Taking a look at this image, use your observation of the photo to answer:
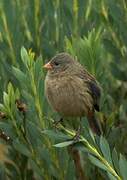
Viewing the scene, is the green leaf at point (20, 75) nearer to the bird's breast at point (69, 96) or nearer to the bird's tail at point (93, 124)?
the bird's breast at point (69, 96)

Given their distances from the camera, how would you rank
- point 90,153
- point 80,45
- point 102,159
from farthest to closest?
point 80,45 → point 90,153 → point 102,159

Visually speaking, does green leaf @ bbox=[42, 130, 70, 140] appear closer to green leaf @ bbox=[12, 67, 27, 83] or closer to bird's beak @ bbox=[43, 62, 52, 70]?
green leaf @ bbox=[12, 67, 27, 83]

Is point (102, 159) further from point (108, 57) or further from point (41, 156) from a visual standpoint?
point (108, 57)

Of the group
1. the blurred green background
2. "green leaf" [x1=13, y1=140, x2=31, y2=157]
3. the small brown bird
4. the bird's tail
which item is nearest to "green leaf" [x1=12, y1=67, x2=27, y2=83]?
the blurred green background

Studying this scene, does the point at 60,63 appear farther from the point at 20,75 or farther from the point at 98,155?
the point at 98,155

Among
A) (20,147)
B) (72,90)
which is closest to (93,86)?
(72,90)

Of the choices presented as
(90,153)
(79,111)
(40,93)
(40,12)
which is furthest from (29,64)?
(40,12)
